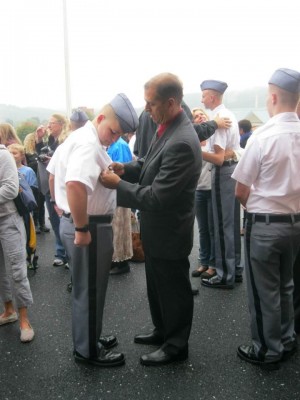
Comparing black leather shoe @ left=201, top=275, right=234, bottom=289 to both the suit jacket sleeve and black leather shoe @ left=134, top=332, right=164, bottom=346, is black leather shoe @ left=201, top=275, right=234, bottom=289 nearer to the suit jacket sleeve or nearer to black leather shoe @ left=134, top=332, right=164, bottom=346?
black leather shoe @ left=134, top=332, right=164, bottom=346

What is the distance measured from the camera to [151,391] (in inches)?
82.0

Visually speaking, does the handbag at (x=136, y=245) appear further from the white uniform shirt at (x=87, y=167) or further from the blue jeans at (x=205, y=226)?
the white uniform shirt at (x=87, y=167)

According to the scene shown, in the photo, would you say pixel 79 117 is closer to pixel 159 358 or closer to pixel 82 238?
pixel 82 238

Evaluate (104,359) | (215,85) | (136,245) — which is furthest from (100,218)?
(136,245)

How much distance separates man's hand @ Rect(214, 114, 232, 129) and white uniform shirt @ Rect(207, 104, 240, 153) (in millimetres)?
66

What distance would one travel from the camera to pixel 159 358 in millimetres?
2309

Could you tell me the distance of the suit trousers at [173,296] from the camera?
2203mm

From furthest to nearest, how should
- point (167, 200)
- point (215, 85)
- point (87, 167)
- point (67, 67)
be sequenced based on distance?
point (67, 67)
point (215, 85)
point (167, 200)
point (87, 167)

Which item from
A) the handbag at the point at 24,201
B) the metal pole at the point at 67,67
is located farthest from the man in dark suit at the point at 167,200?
the metal pole at the point at 67,67

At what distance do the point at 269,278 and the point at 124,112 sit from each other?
1.28 m

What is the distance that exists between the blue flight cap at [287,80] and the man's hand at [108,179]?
3.42ft

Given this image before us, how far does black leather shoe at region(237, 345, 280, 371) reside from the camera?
88.7 inches

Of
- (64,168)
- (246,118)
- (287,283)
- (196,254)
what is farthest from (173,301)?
(246,118)

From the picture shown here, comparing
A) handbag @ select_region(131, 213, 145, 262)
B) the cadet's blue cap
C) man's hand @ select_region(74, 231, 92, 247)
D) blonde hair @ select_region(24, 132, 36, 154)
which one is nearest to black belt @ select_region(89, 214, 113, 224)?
man's hand @ select_region(74, 231, 92, 247)
